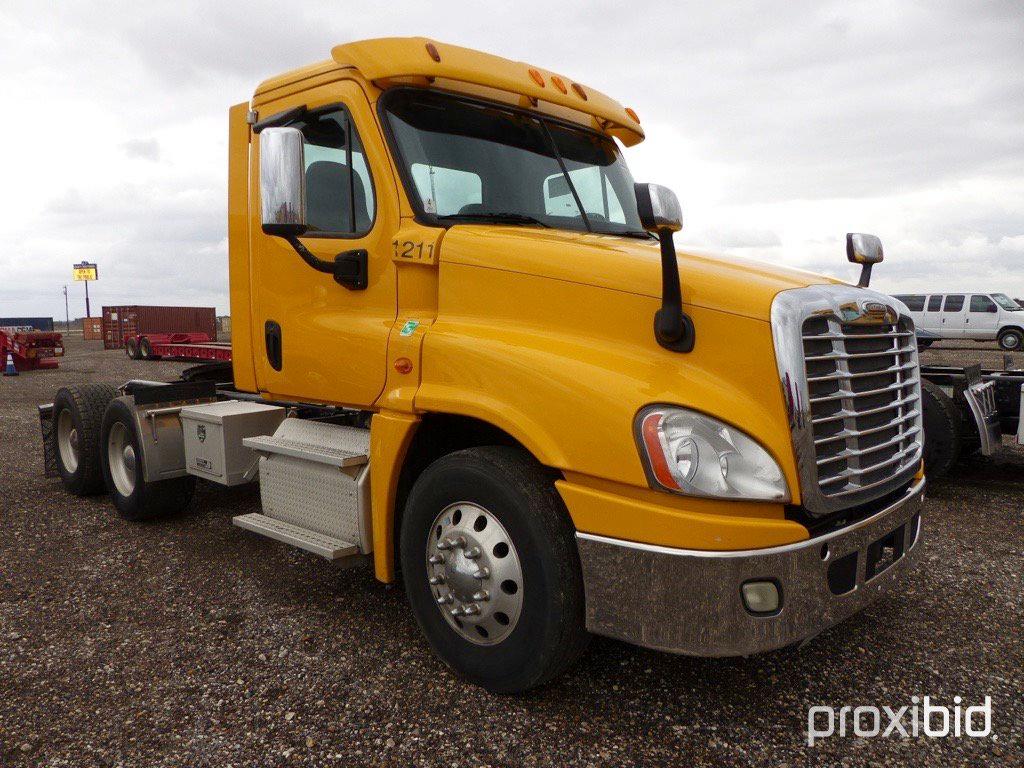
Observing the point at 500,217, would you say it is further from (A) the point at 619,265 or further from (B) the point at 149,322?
(B) the point at 149,322

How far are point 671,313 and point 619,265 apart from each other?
343 millimetres

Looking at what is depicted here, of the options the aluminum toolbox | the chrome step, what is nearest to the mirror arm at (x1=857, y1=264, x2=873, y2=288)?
the chrome step

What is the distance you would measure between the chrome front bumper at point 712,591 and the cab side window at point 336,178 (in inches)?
78.9

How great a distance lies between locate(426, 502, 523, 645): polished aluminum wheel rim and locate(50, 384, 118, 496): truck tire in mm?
4348

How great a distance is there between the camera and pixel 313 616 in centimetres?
400

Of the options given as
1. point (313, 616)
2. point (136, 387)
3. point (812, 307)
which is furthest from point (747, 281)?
point (136, 387)

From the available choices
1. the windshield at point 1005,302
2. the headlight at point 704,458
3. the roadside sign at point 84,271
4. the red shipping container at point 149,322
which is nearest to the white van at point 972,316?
the windshield at point 1005,302

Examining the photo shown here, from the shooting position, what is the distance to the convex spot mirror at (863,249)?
148 inches

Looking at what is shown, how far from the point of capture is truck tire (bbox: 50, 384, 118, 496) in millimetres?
6270

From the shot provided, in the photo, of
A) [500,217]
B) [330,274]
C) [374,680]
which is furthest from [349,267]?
[374,680]

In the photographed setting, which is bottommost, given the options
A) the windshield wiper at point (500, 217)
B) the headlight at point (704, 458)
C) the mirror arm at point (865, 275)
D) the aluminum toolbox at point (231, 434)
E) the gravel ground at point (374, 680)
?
the gravel ground at point (374, 680)

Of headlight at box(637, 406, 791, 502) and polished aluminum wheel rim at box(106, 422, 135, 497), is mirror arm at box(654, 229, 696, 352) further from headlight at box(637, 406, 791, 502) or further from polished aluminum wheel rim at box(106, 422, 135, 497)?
polished aluminum wheel rim at box(106, 422, 135, 497)

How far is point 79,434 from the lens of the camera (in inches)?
247

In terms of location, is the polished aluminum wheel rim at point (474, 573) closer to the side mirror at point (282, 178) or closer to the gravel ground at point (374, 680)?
the gravel ground at point (374, 680)
